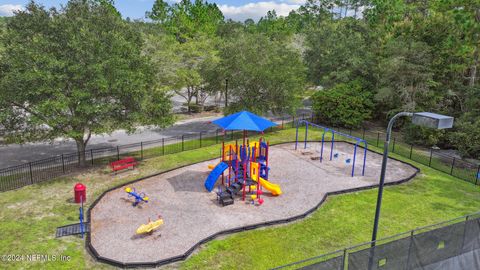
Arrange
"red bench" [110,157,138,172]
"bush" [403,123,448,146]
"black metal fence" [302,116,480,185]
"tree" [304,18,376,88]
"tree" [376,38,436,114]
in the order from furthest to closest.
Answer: "tree" [304,18,376,88] < "tree" [376,38,436,114] < "bush" [403,123,448,146] < "black metal fence" [302,116,480,185] < "red bench" [110,157,138,172]

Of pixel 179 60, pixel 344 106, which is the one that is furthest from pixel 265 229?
pixel 179 60

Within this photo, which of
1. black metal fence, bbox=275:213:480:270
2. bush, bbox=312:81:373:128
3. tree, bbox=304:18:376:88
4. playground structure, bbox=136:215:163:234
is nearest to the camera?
black metal fence, bbox=275:213:480:270

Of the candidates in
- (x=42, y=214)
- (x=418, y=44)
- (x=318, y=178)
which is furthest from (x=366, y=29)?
(x=42, y=214)

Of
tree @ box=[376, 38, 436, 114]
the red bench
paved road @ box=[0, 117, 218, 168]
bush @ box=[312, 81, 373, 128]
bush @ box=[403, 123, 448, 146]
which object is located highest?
tree @ box=[376, 38, 436, 114]

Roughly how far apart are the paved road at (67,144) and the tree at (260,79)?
6.25m

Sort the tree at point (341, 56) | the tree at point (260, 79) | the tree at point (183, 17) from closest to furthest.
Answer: the tree at point (260, 79) < the tree at point (341, 56) < the tree at point (183, 17)

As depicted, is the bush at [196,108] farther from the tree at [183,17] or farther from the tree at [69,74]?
the tree at [183,17]

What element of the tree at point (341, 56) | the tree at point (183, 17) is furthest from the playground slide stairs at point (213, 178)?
the tree at point (183, 17)

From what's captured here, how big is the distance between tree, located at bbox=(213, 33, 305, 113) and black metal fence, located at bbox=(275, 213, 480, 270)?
18889mm

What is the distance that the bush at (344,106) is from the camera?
32.0 meters

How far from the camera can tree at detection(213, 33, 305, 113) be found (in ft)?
90.5

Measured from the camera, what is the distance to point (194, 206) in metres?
15.2

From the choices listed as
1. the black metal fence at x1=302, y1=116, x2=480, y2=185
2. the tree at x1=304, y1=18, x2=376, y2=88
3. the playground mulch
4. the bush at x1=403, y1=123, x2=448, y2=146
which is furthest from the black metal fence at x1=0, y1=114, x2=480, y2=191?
the tree at x1=304, y1=18, x2=376, y2=88

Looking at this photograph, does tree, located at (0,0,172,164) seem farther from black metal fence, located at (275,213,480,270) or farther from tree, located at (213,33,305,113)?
black metal fence, located at (275,213,480,270)
